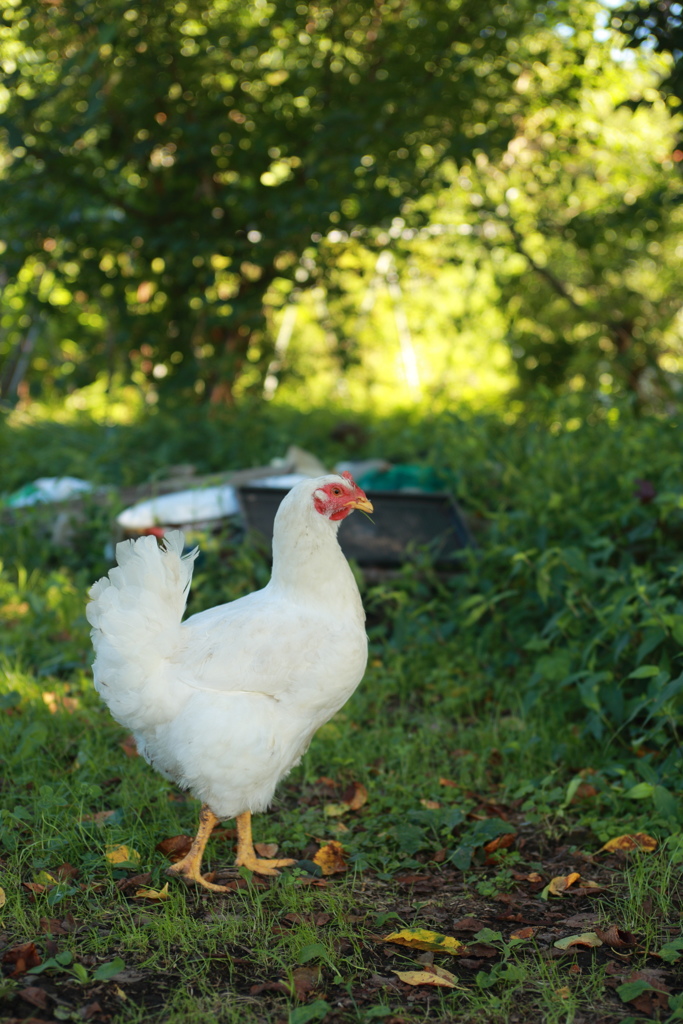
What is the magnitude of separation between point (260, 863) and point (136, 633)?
843 mm

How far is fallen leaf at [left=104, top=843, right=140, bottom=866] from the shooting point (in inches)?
99.4

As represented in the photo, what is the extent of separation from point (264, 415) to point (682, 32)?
14.3 feet

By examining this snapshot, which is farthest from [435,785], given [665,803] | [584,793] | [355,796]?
[665,803]

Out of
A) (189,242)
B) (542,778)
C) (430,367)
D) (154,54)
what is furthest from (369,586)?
(430,367)

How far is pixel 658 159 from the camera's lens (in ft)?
31.7

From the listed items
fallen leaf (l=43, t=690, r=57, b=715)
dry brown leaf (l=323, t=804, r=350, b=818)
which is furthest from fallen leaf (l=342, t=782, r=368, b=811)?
fallen leaf (l=43, t=690, r=57, b=715)

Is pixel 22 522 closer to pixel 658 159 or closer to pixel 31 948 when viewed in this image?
pixel 31 948

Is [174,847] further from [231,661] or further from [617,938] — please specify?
[617,938]

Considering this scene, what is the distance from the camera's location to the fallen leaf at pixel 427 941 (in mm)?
2178

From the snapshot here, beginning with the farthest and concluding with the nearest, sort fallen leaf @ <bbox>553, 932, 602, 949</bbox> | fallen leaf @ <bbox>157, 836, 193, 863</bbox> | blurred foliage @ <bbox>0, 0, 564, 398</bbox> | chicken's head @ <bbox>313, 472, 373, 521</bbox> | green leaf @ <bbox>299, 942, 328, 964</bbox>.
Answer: blurred foliage @ <bbox>0, 0, 564, 398</bbox>, fallen leaf @ <bbox>157, 836, 193, 863</bbox>, chicken's head @ <bbox>313, 472, 373, 521</bbox>, fallen leaf @ <bbox>553, 932, 602, 949</bbox>, green leaf @ <bbox>299, 942, 328, 964</bbox>

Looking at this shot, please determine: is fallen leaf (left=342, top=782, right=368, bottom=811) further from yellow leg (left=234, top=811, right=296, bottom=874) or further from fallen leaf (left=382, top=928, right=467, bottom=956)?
fallen leaf (left=382, top=928, right=467, bottom=956)

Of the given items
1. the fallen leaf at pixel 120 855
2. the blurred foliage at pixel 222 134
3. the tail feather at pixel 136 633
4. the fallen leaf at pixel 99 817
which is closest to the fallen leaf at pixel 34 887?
the fallen leaf at pixel 120 855

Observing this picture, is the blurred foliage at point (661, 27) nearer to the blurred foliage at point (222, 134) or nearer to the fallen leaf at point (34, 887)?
the blurred foliage at point (222, 134)

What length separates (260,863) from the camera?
8.60 feet
